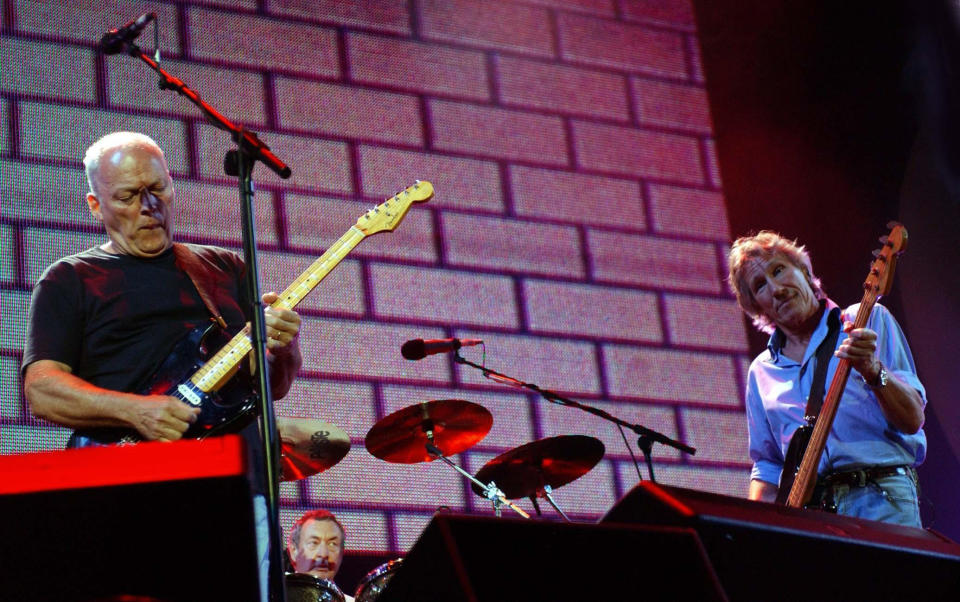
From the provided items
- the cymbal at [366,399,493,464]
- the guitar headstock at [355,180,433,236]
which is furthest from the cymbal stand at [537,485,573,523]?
the guitar headstock at [355,180,433,236]

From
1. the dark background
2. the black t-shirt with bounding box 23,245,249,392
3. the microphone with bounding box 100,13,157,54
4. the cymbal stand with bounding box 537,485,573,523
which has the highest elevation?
the dark background

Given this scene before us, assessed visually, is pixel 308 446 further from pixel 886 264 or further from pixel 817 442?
pixel 886 264

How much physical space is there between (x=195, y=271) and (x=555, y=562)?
166cm

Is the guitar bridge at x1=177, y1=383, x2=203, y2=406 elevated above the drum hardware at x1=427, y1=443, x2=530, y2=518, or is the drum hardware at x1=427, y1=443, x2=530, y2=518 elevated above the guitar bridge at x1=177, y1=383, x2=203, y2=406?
the guitar bridge at x1=177, y1=383, x2=203, y2=406

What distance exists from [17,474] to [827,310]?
2.74 metres

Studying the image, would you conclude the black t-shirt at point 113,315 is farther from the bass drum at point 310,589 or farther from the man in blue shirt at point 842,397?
the man in blue shirt at point 842,397

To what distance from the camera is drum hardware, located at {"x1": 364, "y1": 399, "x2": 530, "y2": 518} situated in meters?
3.82

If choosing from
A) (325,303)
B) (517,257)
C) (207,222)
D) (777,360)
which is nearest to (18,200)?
(207,222)

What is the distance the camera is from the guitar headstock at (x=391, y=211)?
3.28 meters

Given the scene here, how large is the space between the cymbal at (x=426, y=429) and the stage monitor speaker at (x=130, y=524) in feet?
8.12

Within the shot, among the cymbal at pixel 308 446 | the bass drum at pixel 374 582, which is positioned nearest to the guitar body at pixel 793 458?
the bass drum at pixel 374 582

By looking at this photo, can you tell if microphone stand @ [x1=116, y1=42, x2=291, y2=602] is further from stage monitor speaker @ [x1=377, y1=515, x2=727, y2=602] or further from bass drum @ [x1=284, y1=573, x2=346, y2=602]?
bass drum @ [x1=284, y1=573, x2=346, y2=602]

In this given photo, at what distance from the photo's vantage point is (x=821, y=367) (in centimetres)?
332

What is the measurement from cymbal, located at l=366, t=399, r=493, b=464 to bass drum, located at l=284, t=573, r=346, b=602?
1.84ft
